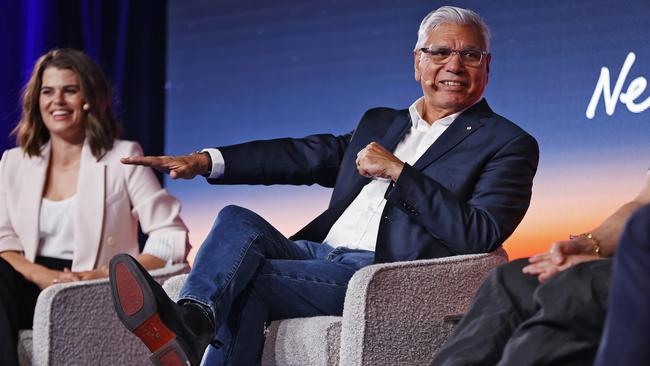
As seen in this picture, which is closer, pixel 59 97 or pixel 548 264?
pixel 548 264

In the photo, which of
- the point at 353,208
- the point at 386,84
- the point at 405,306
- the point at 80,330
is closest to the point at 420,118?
the point at 353,208

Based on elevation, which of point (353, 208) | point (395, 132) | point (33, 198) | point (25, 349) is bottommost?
point (25, 349)

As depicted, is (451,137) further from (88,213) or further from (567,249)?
(88,213)

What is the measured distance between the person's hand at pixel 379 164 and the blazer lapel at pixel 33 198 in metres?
1.30

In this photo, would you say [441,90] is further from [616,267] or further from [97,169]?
[616,267]

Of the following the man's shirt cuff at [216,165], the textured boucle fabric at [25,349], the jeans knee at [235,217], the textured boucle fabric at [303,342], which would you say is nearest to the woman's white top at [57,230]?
the textured boucle fabric at [25,349]

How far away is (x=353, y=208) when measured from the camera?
9.46 ft

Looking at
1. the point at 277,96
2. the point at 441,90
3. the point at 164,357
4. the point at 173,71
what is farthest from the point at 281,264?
the point at 173,71

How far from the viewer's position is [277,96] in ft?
14.0

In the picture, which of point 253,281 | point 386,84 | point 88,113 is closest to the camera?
point 253,281

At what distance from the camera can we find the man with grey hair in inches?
94.1

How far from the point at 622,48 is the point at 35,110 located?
200 cm

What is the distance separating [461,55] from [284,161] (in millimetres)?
591

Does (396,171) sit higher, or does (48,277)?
(396,171)
